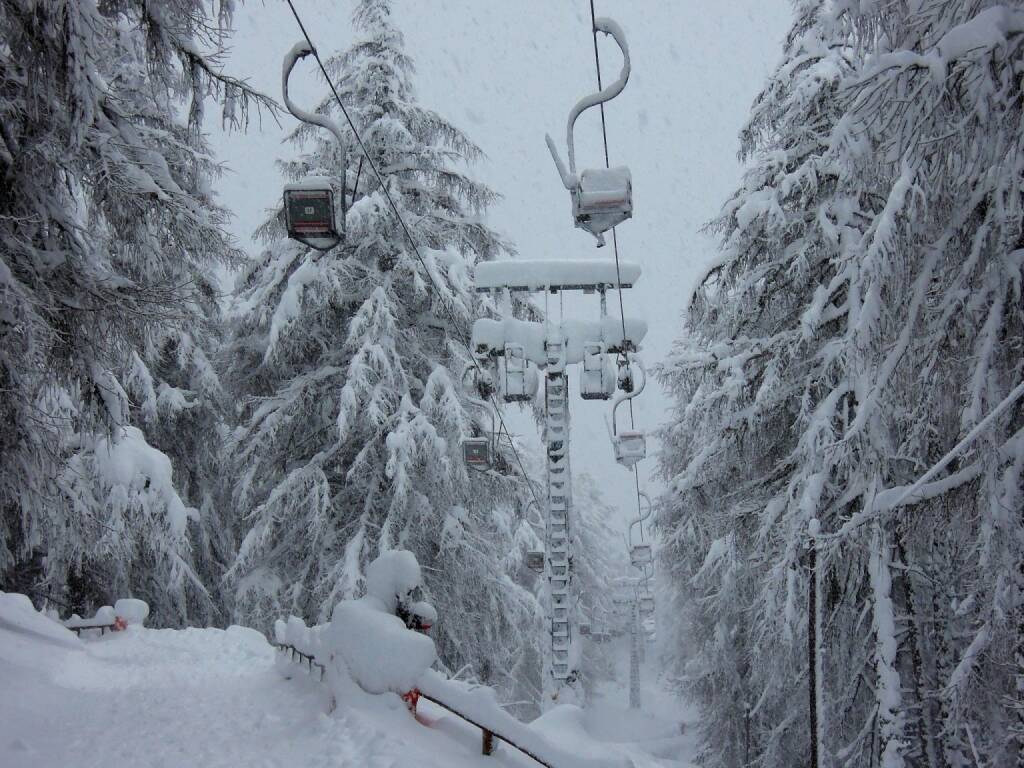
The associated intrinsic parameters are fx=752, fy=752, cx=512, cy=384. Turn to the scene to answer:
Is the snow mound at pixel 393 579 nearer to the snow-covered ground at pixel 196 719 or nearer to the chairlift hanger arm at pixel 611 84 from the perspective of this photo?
the snow-covered ground at pixel 196 719

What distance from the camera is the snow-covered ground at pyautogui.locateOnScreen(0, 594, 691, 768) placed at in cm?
550

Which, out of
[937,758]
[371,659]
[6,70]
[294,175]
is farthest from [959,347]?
[294,175]

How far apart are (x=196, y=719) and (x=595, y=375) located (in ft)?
20.8

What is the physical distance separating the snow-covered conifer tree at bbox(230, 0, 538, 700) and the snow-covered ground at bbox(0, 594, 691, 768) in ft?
7.22

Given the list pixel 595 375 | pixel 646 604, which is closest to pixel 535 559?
pixel 595 375

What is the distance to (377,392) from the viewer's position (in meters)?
11.1

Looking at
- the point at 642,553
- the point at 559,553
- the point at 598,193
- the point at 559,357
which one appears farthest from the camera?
the point at 642,553

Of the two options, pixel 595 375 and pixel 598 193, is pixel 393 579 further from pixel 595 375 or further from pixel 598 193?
pixel 595 375

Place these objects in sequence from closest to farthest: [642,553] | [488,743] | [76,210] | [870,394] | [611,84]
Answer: [870,394] → [488,743] → [611,84] → [76,210] → [642,553]

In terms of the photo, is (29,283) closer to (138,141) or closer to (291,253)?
(138,141)

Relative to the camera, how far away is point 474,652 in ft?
40.3

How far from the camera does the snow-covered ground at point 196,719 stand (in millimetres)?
5496

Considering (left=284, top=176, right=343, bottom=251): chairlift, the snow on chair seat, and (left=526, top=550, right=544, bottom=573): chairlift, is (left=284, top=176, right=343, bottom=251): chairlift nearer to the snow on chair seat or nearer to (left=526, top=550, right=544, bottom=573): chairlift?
the snow on chair seat

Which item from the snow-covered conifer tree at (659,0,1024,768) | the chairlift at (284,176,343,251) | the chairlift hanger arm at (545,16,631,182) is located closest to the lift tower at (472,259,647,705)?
the snow-covered conifer tree at (659,0,1024,768)
